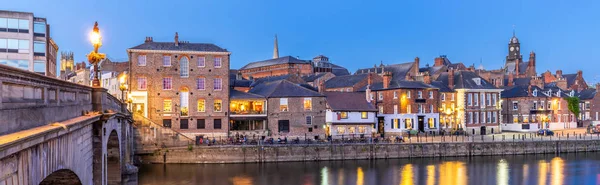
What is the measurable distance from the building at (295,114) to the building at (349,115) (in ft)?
3.59

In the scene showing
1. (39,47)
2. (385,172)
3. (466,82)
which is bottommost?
(385,172)

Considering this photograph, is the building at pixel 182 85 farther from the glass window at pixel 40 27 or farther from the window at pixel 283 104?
the glass window at pixel 40 27

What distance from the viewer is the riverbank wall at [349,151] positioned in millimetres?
51125

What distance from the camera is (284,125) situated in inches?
2451

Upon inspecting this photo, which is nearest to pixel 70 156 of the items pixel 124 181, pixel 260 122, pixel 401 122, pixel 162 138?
pixel 124 181

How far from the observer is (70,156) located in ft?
36.9

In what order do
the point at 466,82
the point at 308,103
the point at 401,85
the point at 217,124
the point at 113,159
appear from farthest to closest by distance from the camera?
the point at 466,82
the point at 401,85
the point at 308,103
the point at 217,124
the point at 113,159

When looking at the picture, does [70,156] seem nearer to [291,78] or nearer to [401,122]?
[401,122]

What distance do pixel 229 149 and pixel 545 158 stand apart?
35120 mm

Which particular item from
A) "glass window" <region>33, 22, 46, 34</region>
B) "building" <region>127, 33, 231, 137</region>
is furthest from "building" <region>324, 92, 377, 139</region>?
"glass window" <region>33, 22, 46, 34</region>

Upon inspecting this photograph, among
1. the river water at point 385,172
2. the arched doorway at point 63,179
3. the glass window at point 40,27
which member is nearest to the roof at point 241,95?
the river water at point 385,172

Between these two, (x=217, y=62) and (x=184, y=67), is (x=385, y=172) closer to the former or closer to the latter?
(x=217, y=62)

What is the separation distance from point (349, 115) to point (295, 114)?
6.82 meters

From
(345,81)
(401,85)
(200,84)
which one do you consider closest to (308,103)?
(200,84)
